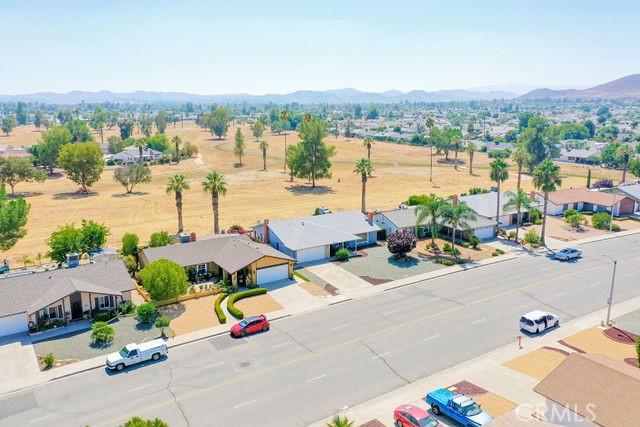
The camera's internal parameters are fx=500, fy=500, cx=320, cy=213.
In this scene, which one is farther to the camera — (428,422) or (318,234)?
(318,234)

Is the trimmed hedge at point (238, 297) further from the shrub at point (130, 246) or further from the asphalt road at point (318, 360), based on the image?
the shrub at point (130, 246)

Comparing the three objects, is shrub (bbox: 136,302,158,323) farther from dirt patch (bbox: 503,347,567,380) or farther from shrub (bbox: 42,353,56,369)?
dirt patch (bbox: 503,347,567,380)

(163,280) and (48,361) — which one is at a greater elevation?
(163,280)

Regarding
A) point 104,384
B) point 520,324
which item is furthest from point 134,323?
point 520,324

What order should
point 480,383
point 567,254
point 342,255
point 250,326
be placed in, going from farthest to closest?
point 567,254
point 342,255
point 250,326
point 480,383

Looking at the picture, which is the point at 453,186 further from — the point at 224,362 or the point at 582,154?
the point at 224,362

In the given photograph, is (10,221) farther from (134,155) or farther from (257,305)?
(134,155)

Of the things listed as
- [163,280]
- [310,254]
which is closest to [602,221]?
[310,254]
